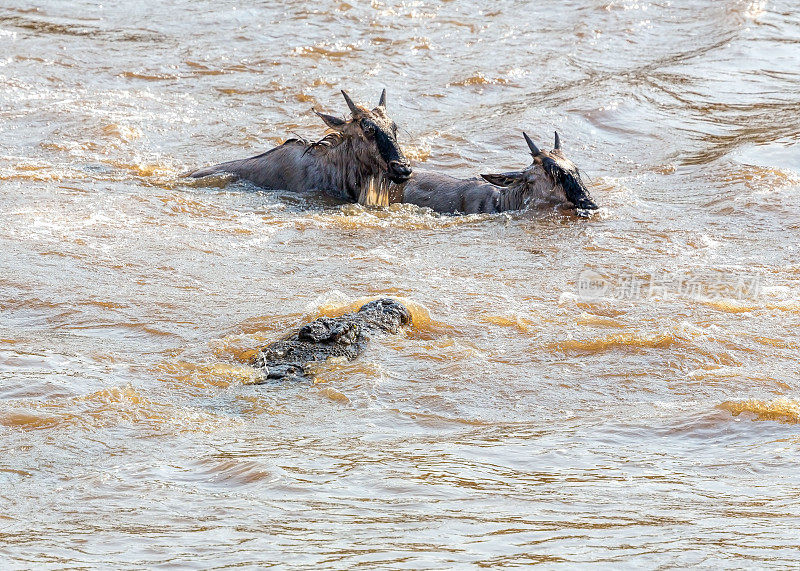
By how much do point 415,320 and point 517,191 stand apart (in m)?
3.75

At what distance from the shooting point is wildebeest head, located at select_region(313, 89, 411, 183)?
1018cm

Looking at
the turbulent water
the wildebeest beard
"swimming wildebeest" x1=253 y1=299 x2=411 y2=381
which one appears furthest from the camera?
the wildebeest beard

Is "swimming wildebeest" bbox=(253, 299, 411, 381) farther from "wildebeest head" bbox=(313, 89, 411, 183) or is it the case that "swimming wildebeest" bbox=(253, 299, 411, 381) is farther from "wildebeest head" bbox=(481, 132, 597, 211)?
"wildebeest head" bbox=(481, 132, 597, 211)

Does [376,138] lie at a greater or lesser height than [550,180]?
greater

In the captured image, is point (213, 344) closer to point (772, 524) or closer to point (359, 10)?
point (772, 524)

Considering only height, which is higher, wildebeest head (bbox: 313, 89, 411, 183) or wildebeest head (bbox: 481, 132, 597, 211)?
wildebeest head (bbox: 313, 89, 411, 183)

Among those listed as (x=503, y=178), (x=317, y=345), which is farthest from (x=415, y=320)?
(x=503, y=178)

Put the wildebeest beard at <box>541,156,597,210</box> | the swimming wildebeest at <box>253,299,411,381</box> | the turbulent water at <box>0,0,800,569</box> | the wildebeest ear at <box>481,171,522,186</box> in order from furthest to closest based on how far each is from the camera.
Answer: the wildebeest ear at <box>481,171,522,186</box>, the wildebeest beard at <box>541,156,597,210</box>, the swimming wildebeest at <box>253,299,411,381</box>, the turbulent water at <box>0,0,800,569</box>

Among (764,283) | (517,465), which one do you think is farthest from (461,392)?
(764,283)

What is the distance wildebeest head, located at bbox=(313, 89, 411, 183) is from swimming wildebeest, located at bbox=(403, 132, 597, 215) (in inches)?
14.1

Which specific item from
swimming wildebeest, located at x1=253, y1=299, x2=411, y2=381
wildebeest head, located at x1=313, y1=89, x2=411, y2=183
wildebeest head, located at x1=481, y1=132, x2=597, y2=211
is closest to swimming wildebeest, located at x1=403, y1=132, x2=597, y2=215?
wildebeest head, located at x1=481, y1=132, x2=597, y2=211

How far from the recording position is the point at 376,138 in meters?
10.3

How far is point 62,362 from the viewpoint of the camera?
596 centimetres

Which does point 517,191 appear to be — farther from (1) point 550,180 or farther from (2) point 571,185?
(2) point 571,185
